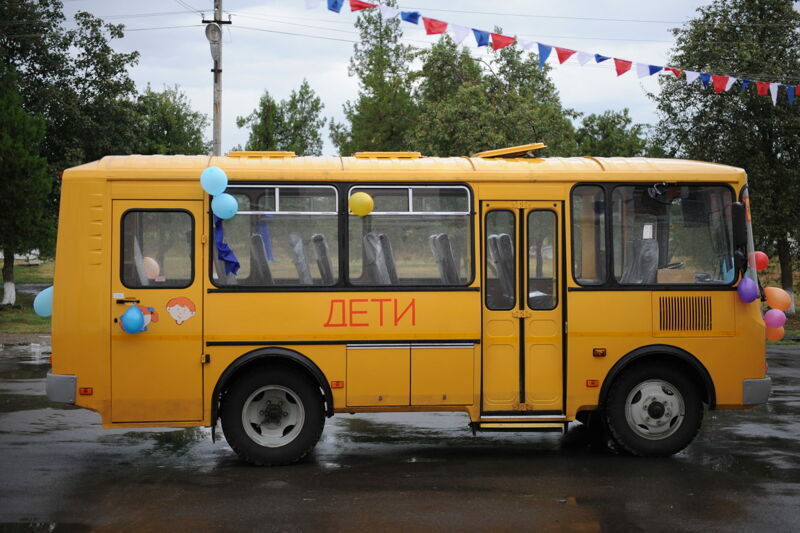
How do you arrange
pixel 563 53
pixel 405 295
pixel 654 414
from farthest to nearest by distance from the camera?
pixel 563 53 → pixel 654 414 → pixel 405 295

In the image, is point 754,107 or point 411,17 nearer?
point 411,17

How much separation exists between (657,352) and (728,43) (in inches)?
787

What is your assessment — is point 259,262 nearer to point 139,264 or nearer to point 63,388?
point 139,264

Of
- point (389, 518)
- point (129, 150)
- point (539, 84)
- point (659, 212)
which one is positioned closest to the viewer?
point (389, 518)

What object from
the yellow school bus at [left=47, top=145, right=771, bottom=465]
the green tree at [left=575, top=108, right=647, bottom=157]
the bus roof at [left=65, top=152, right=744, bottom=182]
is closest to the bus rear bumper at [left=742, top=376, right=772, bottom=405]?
the yellow school bus at [left=47, top=145, right=771, bottom=465]

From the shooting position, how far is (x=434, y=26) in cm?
1422

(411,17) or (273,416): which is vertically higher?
(411,17)

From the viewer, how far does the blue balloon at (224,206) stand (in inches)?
336

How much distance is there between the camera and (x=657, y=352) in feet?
30.0

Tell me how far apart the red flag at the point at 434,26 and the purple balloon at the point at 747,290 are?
6.82 meters

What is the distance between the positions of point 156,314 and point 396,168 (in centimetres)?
269

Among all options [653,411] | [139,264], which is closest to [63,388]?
[139,264]

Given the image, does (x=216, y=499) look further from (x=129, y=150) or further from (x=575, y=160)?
(x=129, y=150)

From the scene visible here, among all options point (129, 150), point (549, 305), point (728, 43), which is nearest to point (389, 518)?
point (549, 305)
